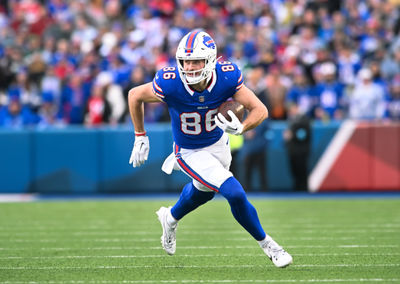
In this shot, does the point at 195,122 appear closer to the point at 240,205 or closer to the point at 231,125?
the point at 231,125

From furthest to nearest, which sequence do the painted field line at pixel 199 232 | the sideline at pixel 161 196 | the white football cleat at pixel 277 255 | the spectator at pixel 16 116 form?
the spectator at pixel 16 116 < the sideline at pixel 161 196 < the painted field line at pixel 199 232 < the white football cleat at pixel 277 255

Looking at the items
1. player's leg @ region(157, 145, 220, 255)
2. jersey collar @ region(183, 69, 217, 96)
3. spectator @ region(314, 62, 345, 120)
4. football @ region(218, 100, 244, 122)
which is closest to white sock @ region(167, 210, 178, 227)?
player's leg @ region(157, 145, 220, 255)

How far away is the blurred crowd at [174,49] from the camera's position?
39.6 feet

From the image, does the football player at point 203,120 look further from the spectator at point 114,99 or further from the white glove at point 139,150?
the spectator at point 114,99

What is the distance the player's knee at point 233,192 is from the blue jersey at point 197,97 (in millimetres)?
483

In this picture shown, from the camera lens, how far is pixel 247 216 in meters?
5.07

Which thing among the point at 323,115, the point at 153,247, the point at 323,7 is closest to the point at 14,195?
the point at 323,115

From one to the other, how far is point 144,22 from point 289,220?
23.3 feet

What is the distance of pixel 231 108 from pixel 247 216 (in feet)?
2.58

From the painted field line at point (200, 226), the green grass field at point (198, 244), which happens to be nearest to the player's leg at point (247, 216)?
the green grass field at point (198, 244)

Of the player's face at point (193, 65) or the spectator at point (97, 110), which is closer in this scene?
the player's face at point (193, 65)

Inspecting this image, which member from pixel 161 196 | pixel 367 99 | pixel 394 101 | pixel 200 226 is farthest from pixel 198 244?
pixel 394 101

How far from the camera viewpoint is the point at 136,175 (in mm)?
11805

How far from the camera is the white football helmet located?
5.12 metres
